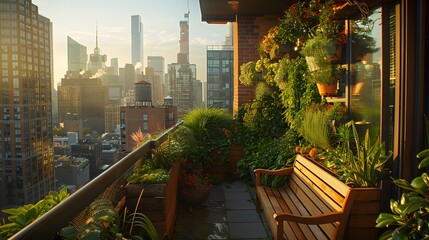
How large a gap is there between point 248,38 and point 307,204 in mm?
5306

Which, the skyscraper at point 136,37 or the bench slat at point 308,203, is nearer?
the bench slat at point 308,203

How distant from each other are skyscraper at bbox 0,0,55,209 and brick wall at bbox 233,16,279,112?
28.9 metres

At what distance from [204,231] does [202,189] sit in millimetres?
856

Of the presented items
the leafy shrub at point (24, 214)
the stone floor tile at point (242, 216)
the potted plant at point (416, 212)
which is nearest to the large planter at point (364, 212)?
the potted plant at point (416, 212)

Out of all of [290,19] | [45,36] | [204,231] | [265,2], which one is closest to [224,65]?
[265,2]

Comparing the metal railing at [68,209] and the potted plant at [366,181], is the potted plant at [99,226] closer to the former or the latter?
the metal railing at [68,209]

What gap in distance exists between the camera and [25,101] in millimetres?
33250

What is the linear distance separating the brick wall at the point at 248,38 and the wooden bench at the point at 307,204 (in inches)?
156

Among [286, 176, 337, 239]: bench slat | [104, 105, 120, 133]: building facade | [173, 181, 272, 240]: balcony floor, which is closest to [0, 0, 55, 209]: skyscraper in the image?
[104, 105, 120, 133]: building facade

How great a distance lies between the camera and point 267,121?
6461 mm

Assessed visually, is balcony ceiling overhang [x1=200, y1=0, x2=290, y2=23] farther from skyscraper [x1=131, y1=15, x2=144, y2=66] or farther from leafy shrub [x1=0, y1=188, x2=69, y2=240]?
skyscraper [x1=131, y1=15, x2=144, y2=66]

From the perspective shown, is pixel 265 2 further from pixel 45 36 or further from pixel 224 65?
pixel 45 36

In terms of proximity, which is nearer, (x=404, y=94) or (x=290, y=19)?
(x=404, y=94)

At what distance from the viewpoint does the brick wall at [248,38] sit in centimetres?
789
